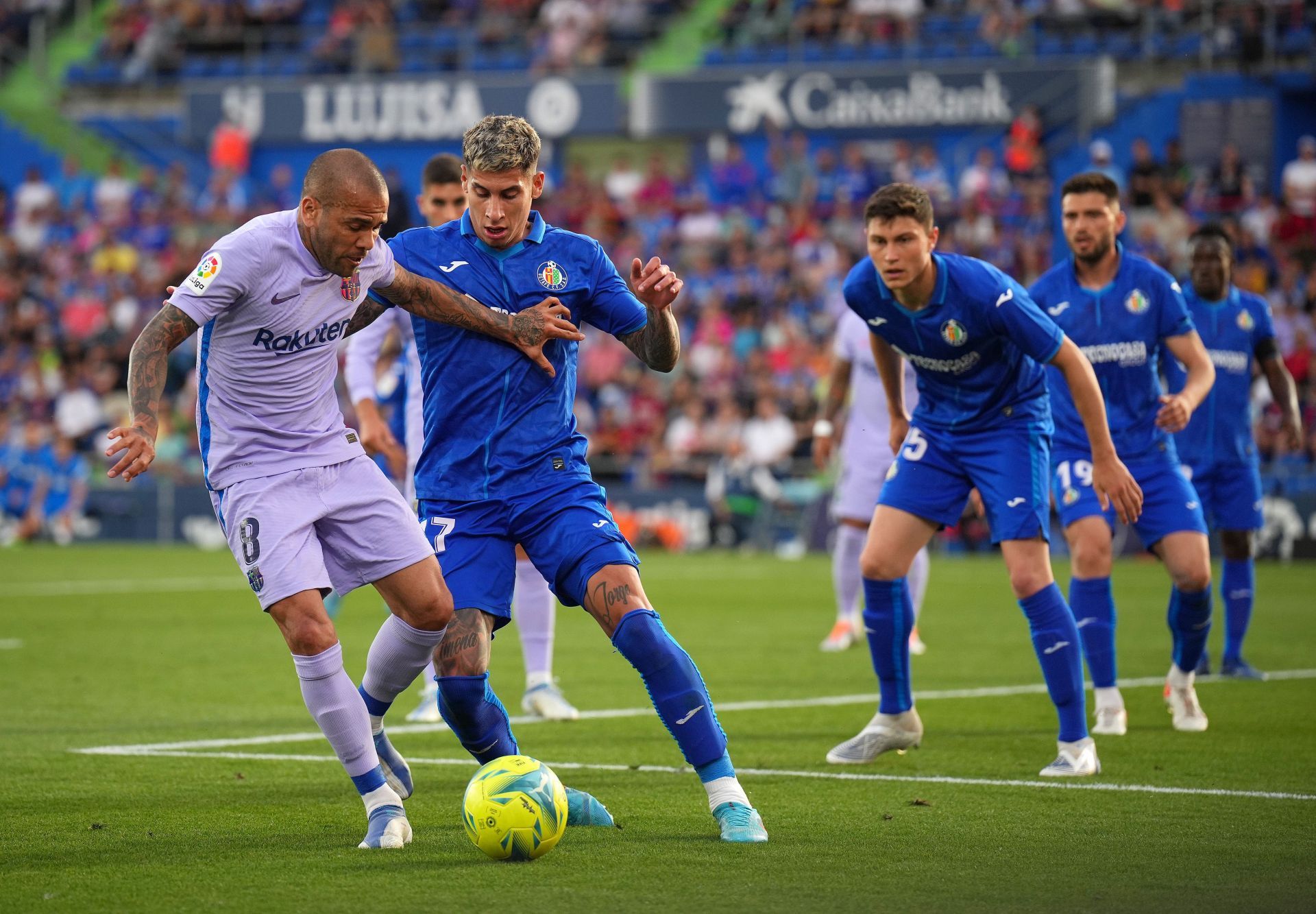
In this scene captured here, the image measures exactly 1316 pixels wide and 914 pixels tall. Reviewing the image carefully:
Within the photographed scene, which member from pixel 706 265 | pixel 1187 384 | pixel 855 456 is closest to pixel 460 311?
pixel 1187 384

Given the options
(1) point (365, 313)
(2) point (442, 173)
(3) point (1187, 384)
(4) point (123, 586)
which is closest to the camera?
(1) point (365, 313)

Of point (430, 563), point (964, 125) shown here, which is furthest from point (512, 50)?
point (430, 563)

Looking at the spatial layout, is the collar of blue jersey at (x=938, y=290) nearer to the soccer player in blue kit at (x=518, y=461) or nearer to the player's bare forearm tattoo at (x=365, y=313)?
the soccer player in blue kit at (x=518, y=461)

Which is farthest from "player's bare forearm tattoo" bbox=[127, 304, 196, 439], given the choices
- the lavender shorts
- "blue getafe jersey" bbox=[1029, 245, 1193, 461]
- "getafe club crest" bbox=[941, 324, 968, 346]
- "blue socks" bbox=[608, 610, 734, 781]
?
"blue getafe jersey" bbox=[1029, 245, 1193, 461]

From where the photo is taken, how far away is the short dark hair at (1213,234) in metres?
10.8

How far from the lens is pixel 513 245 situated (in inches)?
242

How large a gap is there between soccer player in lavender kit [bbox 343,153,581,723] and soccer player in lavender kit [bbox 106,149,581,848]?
7.23 feet

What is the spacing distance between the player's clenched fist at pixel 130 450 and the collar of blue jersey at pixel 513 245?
1469 mm

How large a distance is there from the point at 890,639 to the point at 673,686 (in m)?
2.31

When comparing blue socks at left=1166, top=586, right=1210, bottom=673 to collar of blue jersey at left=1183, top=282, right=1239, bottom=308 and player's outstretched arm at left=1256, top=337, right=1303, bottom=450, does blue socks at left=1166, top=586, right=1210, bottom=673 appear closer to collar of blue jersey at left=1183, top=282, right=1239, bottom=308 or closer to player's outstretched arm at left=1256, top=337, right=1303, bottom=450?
player's outstretched arm at left=1256, top=337, right=1303, bottom=450

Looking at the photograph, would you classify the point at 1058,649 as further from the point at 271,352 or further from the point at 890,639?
the point at 271,352

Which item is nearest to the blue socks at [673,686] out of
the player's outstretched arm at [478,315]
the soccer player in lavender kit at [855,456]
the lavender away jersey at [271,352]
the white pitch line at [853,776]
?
the player's outstretched arm at [478,315]

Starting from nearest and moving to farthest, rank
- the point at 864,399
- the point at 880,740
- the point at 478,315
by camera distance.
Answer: the point at 478,315 < the point at 880,740 < the point at 864,399

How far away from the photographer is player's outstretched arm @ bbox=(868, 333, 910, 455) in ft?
26.5
